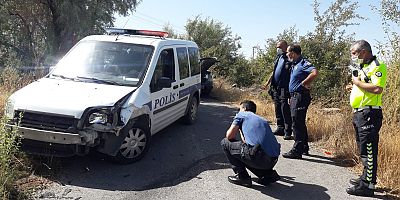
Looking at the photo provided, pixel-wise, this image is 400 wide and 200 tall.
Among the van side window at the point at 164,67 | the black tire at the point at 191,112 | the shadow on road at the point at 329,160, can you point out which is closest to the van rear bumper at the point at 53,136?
the van side window at the point at 164,67

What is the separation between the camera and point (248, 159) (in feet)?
15.1

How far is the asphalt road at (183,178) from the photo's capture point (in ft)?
14.7

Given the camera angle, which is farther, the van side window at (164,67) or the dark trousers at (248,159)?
the van side window at (164,67)

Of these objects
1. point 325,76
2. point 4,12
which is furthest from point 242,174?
point 4,12

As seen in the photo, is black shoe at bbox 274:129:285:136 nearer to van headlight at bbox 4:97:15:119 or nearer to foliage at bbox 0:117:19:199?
van headlight at bbox 4:97:15:119

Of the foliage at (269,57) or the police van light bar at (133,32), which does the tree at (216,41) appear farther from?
the police van light bar at (133,32)

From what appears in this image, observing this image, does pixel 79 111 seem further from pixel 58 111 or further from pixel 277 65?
pixel 277 65

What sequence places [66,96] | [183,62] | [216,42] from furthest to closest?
[216,42]
[183,62]
[66,96]

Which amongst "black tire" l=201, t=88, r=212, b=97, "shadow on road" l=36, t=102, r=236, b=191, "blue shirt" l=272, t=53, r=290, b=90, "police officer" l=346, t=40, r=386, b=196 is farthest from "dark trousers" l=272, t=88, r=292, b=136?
"black tire" l=201, t=88, r=212, b=97

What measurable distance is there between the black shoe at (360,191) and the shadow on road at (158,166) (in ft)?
6.02

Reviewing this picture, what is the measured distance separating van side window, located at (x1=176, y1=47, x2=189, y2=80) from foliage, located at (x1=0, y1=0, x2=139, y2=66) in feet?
21.8

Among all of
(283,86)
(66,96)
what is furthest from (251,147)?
(283,86)

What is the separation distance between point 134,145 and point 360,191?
318 centimetres

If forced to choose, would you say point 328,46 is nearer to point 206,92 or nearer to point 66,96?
point 206,92
